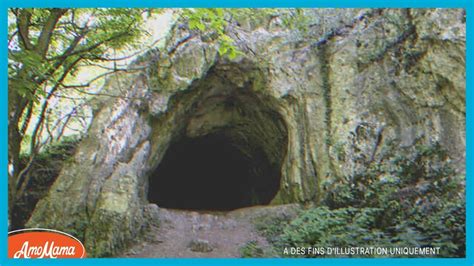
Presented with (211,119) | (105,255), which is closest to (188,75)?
(211,119)

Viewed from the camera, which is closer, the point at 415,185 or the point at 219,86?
the point at 415,185

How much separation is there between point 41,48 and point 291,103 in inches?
258

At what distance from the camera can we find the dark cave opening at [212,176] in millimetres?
12742

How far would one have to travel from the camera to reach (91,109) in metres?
8.77

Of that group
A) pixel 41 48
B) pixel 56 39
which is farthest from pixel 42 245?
pixel 56 39

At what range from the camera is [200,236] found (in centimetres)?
752

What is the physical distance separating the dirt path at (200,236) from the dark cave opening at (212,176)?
3577 millimetres

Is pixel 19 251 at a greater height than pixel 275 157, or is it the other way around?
pixel 275 157

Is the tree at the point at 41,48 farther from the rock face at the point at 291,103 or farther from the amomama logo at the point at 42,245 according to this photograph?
the rock face at the point at 291,103

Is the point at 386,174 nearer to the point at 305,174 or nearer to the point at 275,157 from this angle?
the point at 305,174

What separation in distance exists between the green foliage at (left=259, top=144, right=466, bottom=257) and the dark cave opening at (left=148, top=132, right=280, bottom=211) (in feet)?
13.6

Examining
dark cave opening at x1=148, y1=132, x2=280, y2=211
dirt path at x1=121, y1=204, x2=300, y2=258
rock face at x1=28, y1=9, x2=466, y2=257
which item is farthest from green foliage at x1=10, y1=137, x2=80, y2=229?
dark cave opening at x1=148, y1=132, x2=280, y2=211

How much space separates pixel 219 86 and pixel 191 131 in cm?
178

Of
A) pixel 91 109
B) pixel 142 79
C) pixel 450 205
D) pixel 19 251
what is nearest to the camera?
pixel 19 251
